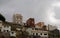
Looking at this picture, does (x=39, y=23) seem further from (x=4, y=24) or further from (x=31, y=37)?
(x=4, y=24)

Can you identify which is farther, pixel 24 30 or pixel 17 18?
pixel 17 18

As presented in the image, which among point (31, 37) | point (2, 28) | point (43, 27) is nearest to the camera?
point (2, 28)

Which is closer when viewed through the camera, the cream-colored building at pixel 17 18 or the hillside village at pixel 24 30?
the hillside village at pixel 24 30

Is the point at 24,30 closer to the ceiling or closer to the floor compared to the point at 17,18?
closer to the floor

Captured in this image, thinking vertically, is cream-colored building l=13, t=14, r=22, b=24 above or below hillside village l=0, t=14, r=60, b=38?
above

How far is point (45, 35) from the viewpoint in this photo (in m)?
53.8

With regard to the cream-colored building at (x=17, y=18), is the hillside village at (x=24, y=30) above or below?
below

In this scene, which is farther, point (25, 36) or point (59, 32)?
point (59, 32)

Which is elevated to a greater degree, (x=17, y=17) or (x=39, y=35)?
(x=17, y=17)

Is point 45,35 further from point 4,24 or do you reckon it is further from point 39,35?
point 4,24

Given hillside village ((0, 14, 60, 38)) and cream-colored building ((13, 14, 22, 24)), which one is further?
cream-colored building ((13, 14, 22, 24))

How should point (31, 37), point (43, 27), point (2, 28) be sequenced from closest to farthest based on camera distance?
point (2, 28) < point (31, 37) < point (43, 27)

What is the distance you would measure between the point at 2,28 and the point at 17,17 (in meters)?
13.8

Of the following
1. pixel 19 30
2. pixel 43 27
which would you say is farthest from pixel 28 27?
pixel 43 27
